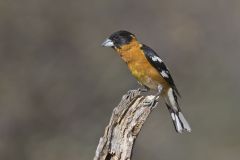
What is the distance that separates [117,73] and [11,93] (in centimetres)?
184

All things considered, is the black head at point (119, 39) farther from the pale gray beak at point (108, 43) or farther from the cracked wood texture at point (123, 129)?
the cracked wood texture at point (123, 129)

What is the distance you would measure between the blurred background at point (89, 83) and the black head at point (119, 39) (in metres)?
5.46

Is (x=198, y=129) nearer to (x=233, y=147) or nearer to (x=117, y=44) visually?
(x=233, y=147)

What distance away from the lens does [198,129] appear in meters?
16.4

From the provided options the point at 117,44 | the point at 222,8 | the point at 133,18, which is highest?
the point at 222,8

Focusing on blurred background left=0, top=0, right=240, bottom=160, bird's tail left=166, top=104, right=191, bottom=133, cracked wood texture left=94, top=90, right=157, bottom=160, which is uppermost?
blurred background left=0, top=0, right=240, bottom=160

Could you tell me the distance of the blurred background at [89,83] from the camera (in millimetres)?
15562

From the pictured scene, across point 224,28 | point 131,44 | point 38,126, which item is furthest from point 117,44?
point 224,28

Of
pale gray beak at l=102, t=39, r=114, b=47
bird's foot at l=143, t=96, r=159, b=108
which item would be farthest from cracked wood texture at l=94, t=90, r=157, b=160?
pale gray beak at l=102, t=39, r=114, b=47

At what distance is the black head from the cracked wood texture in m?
1.52

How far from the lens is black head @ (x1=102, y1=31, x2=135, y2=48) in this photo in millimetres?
9305

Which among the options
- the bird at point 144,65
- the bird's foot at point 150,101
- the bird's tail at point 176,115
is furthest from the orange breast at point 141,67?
the bird's foot at point 150,101

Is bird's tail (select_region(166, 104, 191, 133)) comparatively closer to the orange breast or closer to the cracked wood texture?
the orange breast

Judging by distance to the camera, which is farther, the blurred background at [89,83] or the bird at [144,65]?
the blurred background at [89,83]
